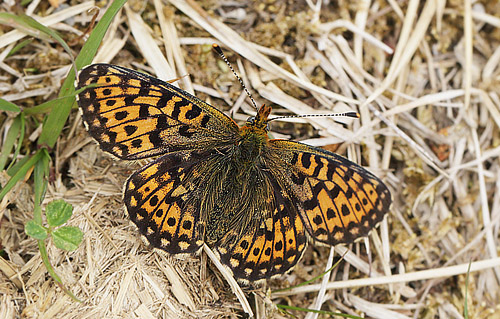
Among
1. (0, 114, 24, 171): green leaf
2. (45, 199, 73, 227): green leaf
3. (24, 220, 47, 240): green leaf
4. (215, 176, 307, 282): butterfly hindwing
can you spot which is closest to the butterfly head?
(215, 176, 307, 282): butterfly hindwing

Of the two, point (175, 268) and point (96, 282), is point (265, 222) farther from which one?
point (96, 282)

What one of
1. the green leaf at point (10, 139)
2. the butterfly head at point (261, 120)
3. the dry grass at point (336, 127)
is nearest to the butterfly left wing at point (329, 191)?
the butterfly head at point (261, 120)

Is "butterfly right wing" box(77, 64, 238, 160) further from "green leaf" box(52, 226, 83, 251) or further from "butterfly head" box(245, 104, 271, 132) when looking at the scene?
"green leaf" box(52, 226, 83, 251)

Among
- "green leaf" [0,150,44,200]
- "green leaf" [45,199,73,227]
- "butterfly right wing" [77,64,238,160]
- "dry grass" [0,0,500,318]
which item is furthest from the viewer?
"dry grass" [0,0,500,318]

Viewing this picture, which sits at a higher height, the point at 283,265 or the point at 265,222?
the point at 265,222

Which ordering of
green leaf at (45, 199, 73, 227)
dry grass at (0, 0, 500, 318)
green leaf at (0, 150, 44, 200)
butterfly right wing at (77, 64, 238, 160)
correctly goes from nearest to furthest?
butterfly right wing at (77, 64, 238, 160)
green leaf at (45, 199, 73, 227)
green leaf at (0, 150, 44, 200)
dry grass at (0, 0, 500, 318)

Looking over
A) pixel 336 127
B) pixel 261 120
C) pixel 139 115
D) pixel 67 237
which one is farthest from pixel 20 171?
pixel 336 127

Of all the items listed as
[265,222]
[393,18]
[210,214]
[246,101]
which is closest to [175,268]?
[210,214]

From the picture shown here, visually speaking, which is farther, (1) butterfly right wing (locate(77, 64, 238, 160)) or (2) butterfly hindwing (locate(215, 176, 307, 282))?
(2) butterfly hindwing (locate(215, 176, 307, 282))

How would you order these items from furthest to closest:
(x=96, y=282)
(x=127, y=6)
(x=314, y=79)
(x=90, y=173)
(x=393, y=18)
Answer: (x=393, y=18)
(x=314, y=79)
(x=127, y=6)
(x=90, y=173)
(x=96, y=282)
